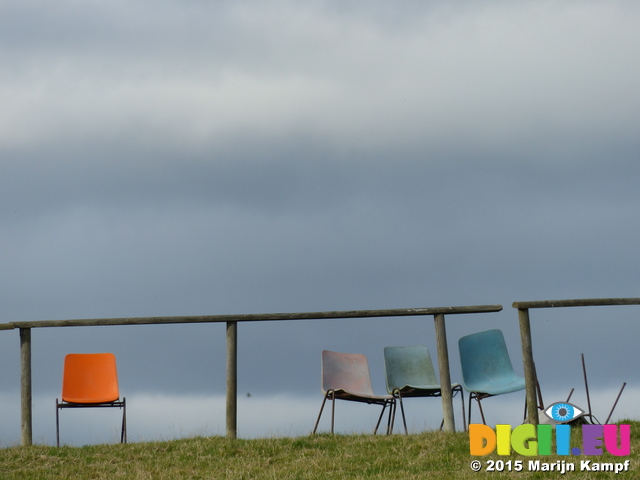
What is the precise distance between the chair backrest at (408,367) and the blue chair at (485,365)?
452 mm

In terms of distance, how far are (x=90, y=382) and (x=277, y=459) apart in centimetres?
255

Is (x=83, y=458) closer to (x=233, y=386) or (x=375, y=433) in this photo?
(x=233, y=386)

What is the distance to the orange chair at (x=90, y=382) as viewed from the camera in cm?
845

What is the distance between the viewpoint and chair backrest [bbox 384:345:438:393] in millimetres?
8641

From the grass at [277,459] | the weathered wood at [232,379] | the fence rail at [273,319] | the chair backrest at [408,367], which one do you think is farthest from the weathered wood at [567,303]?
the weathered wood at [232,379]

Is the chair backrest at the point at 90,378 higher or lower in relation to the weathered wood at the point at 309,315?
lower

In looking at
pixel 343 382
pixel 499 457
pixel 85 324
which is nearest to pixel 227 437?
pixel 343 382

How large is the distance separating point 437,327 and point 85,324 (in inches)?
137

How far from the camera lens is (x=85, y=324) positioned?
836 centimetres

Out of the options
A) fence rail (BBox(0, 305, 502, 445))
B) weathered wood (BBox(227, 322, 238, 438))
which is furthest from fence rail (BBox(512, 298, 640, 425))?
weathered wood (BBox(227, 322, 238, 438))

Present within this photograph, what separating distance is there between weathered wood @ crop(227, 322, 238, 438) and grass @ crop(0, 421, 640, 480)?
184 mm

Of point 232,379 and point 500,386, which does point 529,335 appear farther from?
point 232,379

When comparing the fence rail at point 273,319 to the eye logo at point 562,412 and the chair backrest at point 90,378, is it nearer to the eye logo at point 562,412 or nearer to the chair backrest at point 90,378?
the chair backrest at point 90,378

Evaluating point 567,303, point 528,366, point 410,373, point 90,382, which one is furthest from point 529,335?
point 90,382
